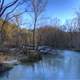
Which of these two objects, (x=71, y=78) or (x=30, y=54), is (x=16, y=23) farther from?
(x=71, y=78)

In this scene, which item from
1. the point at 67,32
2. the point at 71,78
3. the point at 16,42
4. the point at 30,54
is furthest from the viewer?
the point at 67,32

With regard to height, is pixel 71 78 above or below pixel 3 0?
below

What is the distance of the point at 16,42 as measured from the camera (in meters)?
48.9

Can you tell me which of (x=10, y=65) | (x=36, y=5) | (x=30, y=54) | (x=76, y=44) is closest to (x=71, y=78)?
(x=10, y=65)

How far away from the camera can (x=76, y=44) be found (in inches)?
2539

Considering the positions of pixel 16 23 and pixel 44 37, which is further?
pixel 44 37

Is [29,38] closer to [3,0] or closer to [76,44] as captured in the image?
[76,44]

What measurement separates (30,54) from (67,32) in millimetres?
42255

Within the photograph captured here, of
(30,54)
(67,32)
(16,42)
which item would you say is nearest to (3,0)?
(30,54)

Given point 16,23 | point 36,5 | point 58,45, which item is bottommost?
point 58,45

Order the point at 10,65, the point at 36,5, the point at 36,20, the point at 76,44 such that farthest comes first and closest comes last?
the point at 76,44 < the point at 36,20 < the point at 36,5 < the point at 10,65

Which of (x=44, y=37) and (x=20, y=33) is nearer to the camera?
(x=20, y=33)

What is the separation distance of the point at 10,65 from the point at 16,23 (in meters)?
20.0

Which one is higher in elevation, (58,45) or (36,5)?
(36,5)
